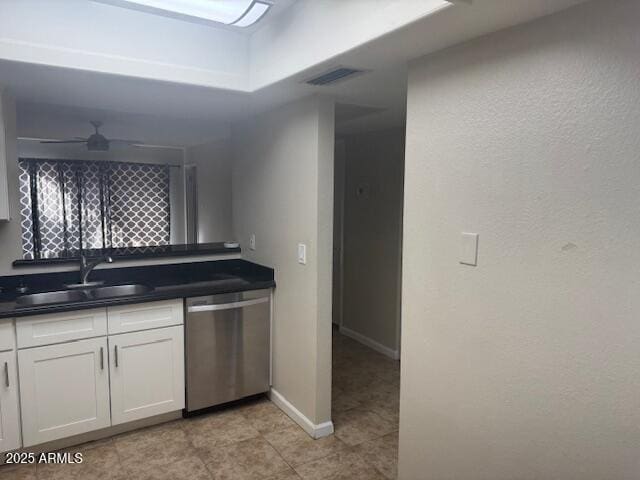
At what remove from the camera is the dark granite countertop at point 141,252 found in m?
2.88

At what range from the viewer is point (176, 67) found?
229 cm

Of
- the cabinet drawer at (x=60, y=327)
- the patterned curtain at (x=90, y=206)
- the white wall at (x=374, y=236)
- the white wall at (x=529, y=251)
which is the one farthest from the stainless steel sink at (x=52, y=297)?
the white wall at (x=374, y=236)

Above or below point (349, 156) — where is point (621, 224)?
below

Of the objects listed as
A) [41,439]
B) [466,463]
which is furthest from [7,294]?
[466,463]

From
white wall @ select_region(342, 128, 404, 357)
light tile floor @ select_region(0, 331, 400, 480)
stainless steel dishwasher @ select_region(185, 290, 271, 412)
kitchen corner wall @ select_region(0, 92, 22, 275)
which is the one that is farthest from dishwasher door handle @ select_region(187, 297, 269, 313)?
white wall @ select_region(342, 128, 404, 357)

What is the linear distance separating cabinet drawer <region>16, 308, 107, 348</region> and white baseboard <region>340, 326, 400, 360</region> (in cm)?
254

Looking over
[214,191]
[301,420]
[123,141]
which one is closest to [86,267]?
[123,141]

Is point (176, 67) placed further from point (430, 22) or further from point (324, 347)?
point (324, 347)

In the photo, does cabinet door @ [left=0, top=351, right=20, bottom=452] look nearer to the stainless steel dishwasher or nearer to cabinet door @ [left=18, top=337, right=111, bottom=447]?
cabinet door @ [left=18, top=337, right=111, bottom=447]

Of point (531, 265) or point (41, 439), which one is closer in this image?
point (531, 265)

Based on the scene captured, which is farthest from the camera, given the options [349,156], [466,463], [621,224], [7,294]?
[349,156]

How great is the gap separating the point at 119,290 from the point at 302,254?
1.33 meters

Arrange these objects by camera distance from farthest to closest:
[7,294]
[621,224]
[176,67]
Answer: [7,294] → [176,67] → [621,224]

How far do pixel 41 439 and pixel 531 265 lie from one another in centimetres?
269
